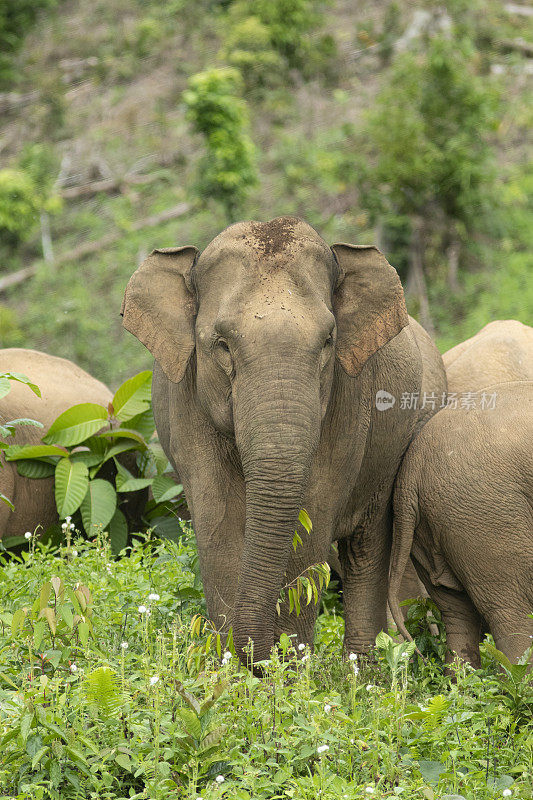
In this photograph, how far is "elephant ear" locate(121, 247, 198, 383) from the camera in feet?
16.0

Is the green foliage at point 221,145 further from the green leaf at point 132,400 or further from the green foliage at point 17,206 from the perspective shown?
the green leaf at point 132,400

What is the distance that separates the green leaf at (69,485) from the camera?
723cm

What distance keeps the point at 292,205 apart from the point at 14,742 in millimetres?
17660

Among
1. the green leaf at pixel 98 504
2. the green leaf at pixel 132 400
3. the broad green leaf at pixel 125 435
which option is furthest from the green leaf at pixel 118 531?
the green leaf at pixel 132 400

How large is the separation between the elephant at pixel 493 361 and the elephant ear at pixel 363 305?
162cm

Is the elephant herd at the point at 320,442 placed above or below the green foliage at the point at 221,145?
above

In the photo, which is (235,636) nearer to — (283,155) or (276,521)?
(276,521)

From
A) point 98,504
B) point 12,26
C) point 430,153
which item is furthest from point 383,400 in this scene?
point 12,26

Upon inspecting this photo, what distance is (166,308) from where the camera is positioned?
16.2 feet

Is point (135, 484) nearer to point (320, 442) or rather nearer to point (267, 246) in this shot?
point (320, 442)

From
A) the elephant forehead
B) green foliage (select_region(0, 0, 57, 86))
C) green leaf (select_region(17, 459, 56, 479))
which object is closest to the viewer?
the elephant forehead

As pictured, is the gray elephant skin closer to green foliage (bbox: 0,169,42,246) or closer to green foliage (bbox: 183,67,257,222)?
green foliage (bbox: 183,67,257,222)

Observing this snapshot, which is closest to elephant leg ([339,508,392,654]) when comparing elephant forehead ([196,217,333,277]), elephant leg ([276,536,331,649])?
elephant leg ([276,536,331,649])

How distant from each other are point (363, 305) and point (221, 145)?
13.6 m
